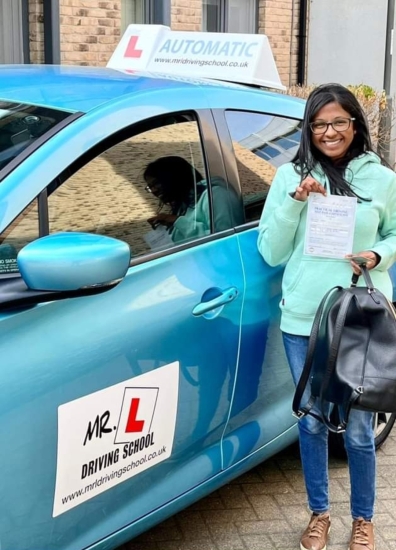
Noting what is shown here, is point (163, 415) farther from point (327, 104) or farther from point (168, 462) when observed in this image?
point (327, 104)

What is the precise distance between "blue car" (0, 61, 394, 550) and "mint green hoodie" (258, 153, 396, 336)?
0.14 meters

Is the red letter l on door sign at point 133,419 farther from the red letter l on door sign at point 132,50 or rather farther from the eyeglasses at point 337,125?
the red letter l on door sign at point 132,50

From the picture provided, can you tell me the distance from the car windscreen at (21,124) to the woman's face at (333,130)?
0.87 metres

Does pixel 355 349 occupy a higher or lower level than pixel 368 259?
lower

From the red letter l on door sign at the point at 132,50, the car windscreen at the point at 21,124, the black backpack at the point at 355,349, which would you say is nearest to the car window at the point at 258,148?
the black backpack at the point at 355,349

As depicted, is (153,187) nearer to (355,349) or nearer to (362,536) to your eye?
(355,349)

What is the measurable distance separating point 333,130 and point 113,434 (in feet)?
4.08

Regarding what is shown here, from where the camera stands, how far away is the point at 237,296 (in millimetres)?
2902

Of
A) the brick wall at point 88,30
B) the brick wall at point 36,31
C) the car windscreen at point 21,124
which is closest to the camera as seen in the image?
the car windscreen at point 21,124

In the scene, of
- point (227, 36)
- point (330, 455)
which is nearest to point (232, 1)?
point (227, 36)

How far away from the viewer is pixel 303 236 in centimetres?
291

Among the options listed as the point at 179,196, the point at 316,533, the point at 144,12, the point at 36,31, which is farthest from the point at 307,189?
the point at 144,12

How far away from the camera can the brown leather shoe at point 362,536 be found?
3.10 metres

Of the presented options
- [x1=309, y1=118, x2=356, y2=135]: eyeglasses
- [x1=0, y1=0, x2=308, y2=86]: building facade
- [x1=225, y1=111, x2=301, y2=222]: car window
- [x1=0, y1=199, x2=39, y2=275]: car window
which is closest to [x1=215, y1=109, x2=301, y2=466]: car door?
[x1=225, y1=111, x2=301, y2=222]: car window
